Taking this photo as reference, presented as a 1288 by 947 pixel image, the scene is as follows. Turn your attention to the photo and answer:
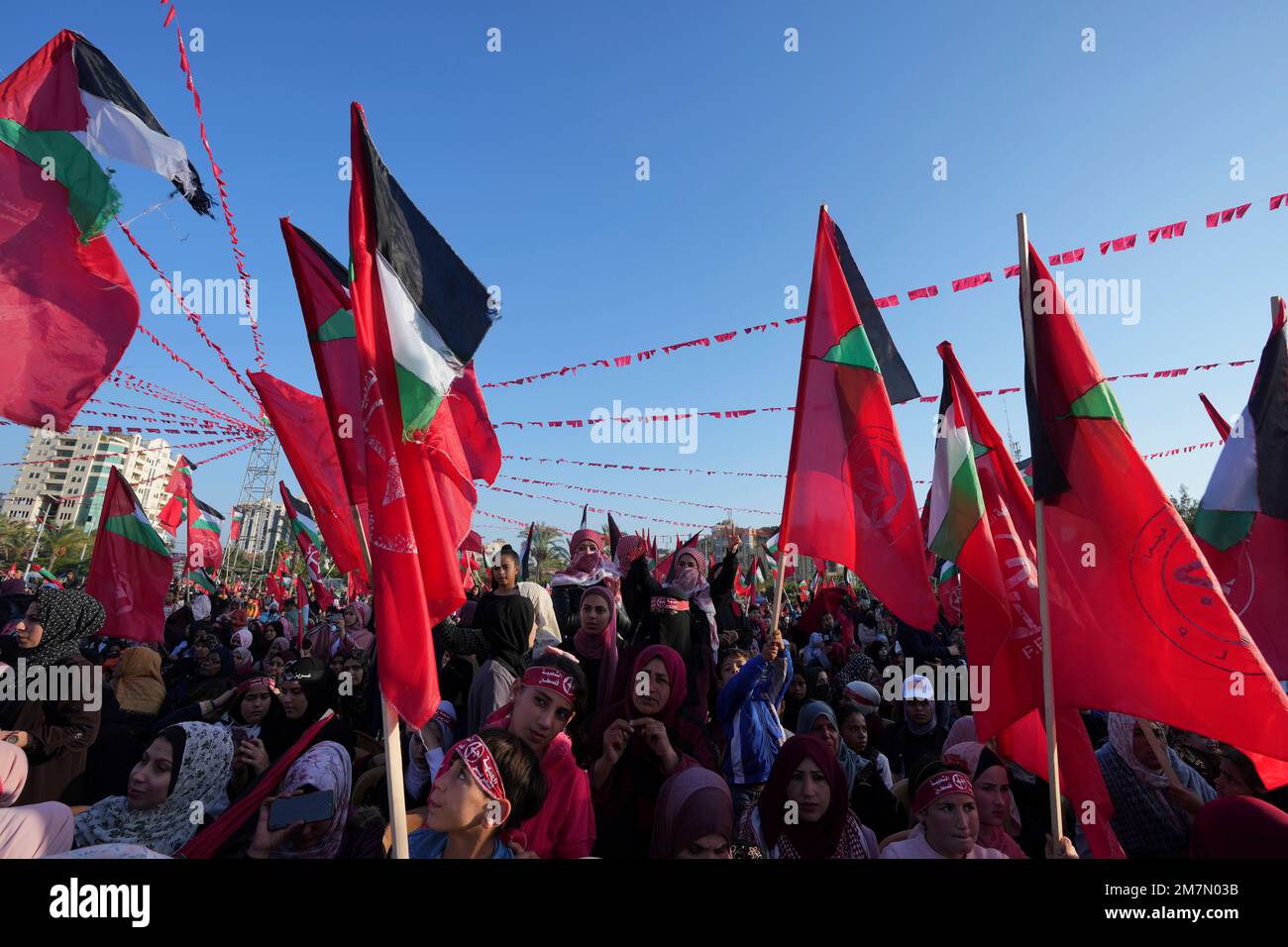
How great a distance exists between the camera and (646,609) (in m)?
5.52

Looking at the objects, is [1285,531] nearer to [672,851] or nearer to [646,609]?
[646,609]

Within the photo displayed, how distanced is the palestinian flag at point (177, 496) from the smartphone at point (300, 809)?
1589cm

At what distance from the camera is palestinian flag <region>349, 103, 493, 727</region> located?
2.59m

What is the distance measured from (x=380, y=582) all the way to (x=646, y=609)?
10.5ft

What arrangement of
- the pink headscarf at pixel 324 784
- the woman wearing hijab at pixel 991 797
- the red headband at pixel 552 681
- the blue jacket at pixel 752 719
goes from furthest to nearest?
the blue jacket at pixel 752 719
the woman wearing hijab at pixel 991 797
the red headband at pixel 552 681
the pink headscarf at pixel 324 784

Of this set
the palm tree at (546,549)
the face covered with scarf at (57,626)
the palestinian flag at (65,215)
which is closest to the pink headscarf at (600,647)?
the palestinian flag at (65,215)

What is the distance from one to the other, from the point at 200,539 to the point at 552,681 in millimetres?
16399

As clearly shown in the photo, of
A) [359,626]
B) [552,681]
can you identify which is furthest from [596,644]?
[359,626]

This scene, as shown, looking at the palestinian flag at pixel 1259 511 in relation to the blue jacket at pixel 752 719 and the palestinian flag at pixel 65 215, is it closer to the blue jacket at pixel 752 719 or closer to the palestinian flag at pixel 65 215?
the blue jacket at pixel 752 719

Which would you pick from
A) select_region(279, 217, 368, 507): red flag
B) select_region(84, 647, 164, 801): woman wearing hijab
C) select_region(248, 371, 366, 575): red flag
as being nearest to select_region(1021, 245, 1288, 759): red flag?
select_region(279, 217, 368, 507): red flag

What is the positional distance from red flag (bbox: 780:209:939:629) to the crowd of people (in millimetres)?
773

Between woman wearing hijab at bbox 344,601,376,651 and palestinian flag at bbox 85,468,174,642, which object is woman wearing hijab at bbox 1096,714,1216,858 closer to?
woman wearing hijab at bbox 344,601,376,651

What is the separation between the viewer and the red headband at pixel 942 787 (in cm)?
303

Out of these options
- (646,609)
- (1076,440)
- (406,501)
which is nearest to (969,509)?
(1076,440)
